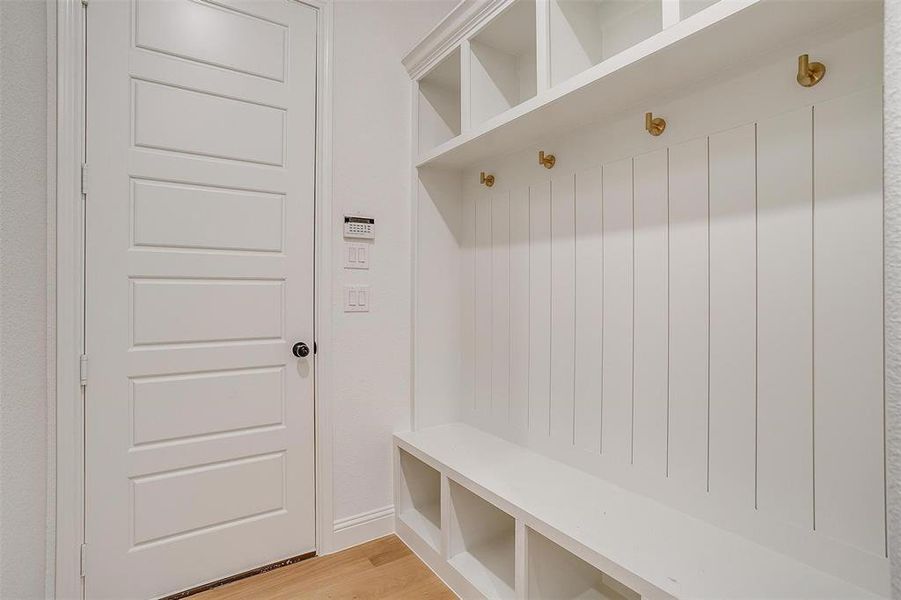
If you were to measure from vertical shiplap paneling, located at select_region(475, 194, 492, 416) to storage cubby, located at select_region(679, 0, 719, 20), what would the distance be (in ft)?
3.69

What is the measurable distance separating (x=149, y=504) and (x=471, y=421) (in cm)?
138

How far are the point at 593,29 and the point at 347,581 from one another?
231 cm

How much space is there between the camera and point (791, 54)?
118cm

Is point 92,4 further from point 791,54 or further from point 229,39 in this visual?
point 791,54

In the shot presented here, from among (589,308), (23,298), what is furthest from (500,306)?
(23,298)

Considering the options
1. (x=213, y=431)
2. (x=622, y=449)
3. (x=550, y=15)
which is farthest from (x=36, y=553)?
(x=550, y=15)

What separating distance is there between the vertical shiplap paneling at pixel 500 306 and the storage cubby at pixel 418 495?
1.53ft

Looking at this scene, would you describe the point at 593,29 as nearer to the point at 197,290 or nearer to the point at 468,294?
the point at 468,294

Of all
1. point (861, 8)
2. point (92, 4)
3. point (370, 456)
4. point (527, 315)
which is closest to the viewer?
point (861, 8)

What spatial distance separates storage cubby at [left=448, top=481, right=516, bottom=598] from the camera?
5.61ft

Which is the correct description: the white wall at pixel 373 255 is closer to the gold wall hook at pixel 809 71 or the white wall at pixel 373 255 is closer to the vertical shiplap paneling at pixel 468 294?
the vertical shiplap paneling at pixel 468 294

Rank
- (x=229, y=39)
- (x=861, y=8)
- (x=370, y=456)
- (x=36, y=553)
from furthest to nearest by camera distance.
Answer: (x=370, y=456) < (x=229, y=39) < (x=36, y=553) < (x=861, y=8)

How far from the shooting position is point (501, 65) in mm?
1993

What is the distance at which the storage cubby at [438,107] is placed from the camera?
2289 millimetres
